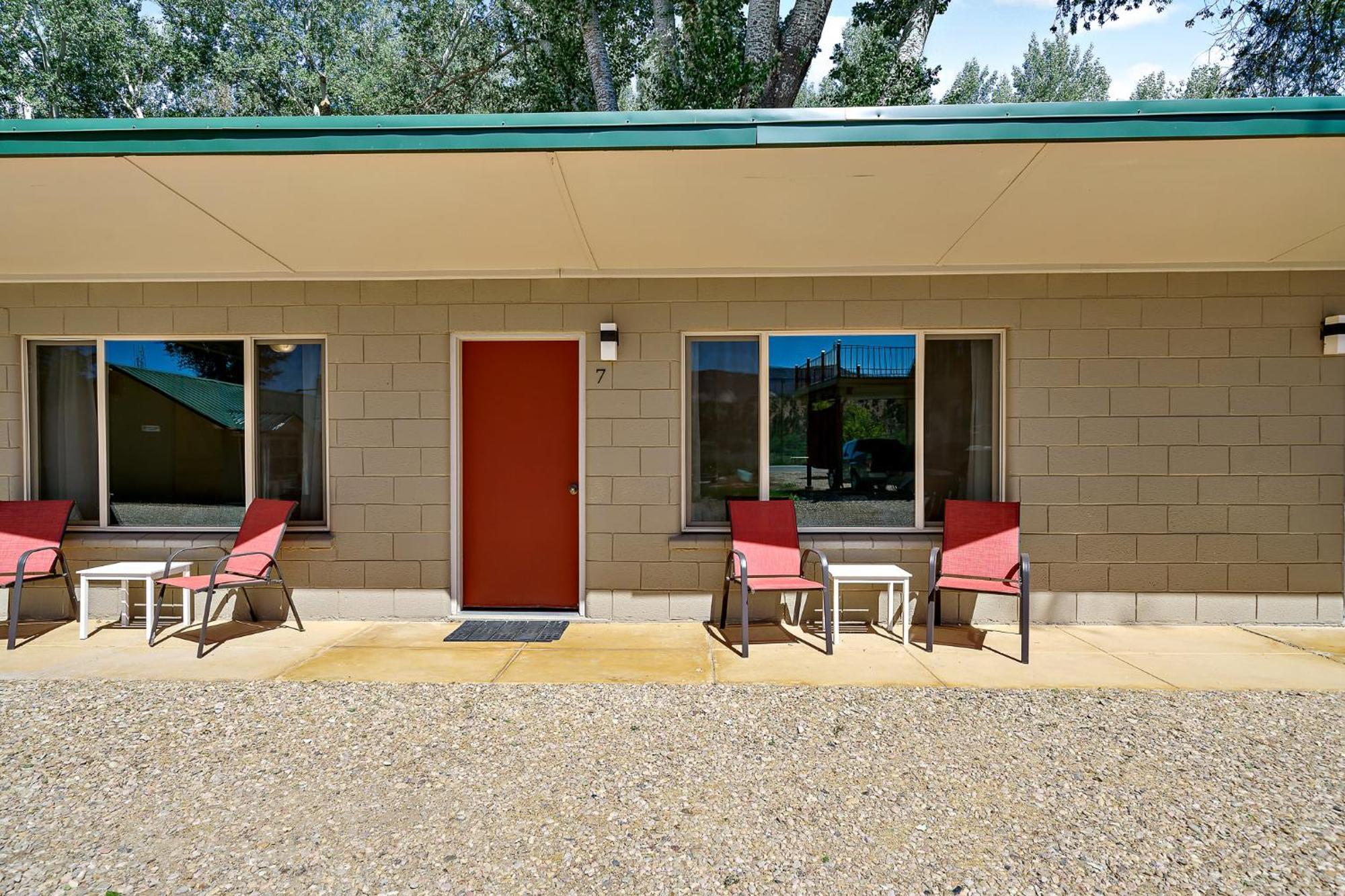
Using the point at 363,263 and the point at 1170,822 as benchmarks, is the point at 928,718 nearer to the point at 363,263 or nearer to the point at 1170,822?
the point at 1170,822

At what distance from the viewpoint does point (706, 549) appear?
15.0ft

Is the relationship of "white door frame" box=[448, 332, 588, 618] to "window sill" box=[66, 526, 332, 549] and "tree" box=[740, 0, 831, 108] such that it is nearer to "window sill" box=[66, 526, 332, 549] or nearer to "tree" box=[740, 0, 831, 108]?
"window sill" box=[66, 526, 332, 549]

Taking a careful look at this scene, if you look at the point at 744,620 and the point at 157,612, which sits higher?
the point at 744,620

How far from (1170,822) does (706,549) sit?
2.77 meters

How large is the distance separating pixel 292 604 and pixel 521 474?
1.62m

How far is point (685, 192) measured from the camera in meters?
3.33

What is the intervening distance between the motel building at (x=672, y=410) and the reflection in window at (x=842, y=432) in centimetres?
2

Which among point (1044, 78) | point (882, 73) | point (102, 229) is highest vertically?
point (1044, 78)

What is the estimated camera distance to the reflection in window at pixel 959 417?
15.3 feet

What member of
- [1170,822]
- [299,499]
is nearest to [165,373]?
[299,499]

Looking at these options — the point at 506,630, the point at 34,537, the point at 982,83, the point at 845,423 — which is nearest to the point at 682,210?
the point at 845,423

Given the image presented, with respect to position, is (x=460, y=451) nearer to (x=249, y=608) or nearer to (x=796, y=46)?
(x=249, y=608)

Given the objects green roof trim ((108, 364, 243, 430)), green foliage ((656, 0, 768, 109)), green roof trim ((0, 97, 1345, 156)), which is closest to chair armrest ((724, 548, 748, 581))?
green roof trim ((0, 97, 1345, 156))

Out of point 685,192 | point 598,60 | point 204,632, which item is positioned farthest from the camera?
point 598,60
